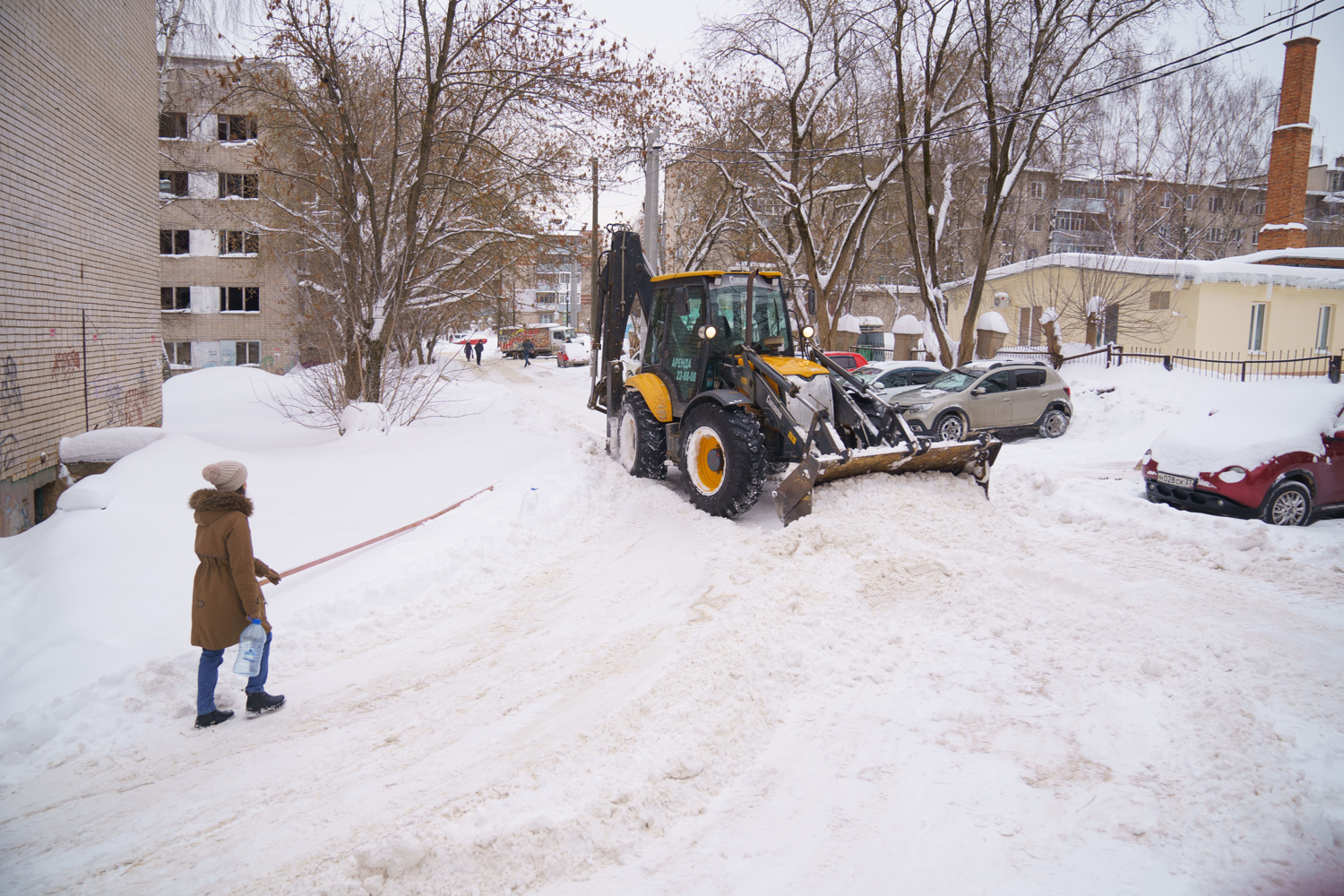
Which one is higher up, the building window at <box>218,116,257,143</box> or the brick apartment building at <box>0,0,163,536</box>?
the building window at <box>218,116,257,143</box>

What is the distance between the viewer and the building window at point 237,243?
112ft

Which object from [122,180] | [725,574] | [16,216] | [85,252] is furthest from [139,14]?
[725,574]

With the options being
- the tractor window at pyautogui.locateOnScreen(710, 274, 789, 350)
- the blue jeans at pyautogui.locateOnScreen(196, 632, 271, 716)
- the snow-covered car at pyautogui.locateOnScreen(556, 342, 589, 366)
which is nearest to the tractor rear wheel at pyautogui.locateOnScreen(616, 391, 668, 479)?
the tractor window at pyautogui.locateOnScreen(710, 274, 789, 350)

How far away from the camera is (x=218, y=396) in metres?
20.0

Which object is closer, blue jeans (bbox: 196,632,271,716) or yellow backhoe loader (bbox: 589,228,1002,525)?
blue jeans (bbox: 196,632,271,716)

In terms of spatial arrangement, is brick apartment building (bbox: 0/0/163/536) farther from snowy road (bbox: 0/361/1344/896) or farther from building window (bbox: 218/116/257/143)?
building window (bbox: 218/116/257/143)

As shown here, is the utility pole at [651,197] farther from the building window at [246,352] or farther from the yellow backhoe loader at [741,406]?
the building window at [246,352]

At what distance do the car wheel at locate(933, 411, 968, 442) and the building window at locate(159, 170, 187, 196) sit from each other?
36.2 m

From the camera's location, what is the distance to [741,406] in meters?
8.59

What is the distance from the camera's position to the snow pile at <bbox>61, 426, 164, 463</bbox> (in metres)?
9.65

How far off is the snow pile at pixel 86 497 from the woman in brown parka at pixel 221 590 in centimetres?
397

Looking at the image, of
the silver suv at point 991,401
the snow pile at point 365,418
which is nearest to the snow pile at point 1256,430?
the silver suv at point 991,401

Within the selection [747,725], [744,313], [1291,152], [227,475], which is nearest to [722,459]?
[744,313]

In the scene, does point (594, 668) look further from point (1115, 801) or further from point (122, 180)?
point (122, 180)
